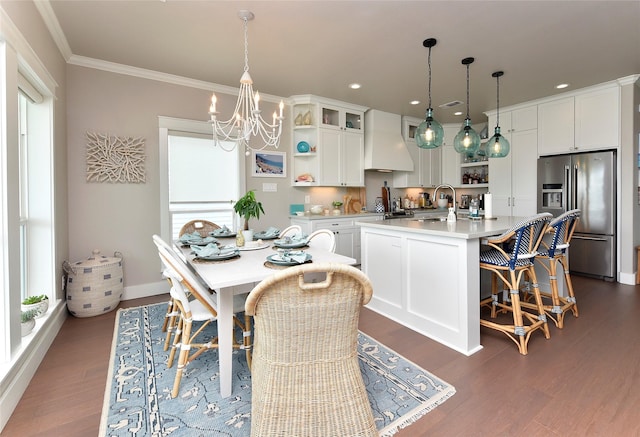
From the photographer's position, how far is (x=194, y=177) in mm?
3939

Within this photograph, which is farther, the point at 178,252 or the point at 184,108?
the point at 184,108

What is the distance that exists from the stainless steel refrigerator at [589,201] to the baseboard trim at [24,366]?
580cm

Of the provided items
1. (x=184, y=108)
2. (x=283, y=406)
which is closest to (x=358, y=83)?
(x=184, y=108)

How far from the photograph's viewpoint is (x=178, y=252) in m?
2.37

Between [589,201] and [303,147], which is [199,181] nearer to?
[303,147]

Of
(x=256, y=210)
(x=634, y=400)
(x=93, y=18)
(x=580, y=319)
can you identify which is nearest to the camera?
(x=634, y=400)

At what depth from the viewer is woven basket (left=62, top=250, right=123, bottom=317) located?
2.89m

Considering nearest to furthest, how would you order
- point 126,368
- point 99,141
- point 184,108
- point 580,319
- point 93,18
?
point 126,368
point 93,18
point 580,319
point 99,141
point 184,108

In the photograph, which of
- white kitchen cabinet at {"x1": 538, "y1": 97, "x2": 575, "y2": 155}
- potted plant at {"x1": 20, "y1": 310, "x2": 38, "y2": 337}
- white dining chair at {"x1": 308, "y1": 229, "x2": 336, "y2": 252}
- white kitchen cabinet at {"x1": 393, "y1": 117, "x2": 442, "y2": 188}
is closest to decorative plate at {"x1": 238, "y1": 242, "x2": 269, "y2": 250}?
white dining chair at {"x1": 308, "y1": 229, "x2": 336, "y2": 252}

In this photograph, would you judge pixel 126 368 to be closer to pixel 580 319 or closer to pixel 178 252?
pixel 178 252

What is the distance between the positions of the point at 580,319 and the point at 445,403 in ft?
6.46

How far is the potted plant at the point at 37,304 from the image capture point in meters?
2.31

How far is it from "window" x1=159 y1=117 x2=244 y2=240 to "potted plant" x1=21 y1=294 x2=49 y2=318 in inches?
52.3

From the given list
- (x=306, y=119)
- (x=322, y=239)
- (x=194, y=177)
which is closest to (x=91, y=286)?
(x=194, y=177)
